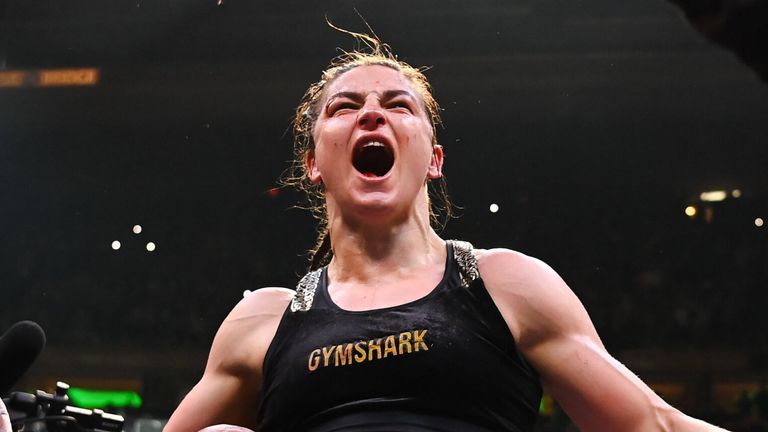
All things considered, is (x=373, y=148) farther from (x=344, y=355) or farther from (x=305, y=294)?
(x=344, y=355)

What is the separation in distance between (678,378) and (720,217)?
1457 mm

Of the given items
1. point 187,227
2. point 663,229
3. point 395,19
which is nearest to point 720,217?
point 663,229

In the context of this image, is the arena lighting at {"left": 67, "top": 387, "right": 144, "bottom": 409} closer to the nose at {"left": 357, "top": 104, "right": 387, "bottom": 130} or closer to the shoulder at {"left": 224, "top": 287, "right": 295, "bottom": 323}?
the shoulder at {"left": 224, "top": 287, "right": 295, "bottom": 323}

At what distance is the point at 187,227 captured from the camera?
7.11 metres

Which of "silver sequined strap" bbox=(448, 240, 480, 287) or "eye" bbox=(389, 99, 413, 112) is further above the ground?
"eye" bbox=(389, 99, 413, 112)

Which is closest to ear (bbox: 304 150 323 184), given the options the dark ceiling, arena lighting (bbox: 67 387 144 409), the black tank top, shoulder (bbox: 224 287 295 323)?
shoulder (bbox: 224 287 295 323)

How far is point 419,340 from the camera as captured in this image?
1361mm

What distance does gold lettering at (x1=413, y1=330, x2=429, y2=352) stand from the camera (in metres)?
1.35

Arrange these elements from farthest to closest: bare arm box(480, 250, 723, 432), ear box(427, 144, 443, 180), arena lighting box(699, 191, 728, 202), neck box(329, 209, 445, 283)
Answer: arena lighting box(699, 191, 728, 202)
ear box(427, 144, 443, 180)
neck box(329, 209, 445, 283)
bare arm box(480, 250, 723, 432)

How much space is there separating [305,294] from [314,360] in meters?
0.20

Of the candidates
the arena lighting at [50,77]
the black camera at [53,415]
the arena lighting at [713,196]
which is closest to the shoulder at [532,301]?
the black camera at [53,415]

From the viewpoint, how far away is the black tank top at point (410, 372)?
1.34 meters

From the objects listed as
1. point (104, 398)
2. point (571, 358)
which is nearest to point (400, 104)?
point (571, 358)

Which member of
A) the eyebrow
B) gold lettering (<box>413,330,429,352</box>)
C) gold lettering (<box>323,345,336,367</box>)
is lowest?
gold lettering (<box>413,330,429,352</box>)
